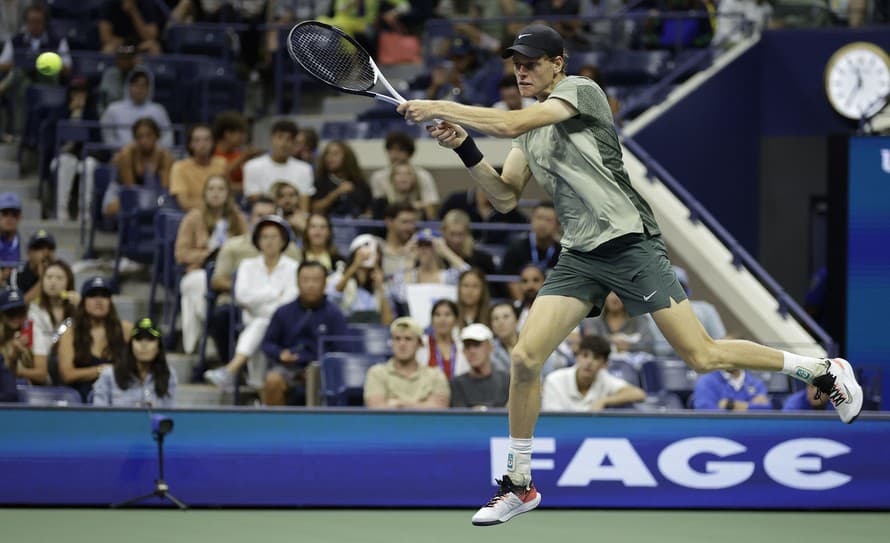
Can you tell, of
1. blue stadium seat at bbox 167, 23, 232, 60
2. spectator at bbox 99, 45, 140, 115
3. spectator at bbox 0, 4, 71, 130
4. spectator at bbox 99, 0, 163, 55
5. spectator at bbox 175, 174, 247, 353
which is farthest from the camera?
blue stadium seat at bbox 167, 23, 232, 60

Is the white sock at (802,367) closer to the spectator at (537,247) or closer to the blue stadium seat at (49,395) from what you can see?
the spectator at (537,247)

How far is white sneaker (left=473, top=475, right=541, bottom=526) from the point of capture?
6746 millimetres

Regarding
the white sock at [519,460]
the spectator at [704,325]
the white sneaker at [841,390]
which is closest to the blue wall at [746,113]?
the spectator at [704,325]

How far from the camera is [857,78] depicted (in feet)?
45.9

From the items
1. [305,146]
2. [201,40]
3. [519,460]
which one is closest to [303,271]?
[305,146]

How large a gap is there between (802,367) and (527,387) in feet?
4.10

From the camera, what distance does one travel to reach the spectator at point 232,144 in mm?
13211

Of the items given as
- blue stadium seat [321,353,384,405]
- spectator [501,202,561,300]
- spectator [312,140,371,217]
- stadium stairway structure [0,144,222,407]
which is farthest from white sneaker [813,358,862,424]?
spectator [312,140,371,217]

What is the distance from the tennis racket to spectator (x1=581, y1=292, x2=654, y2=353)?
4.35 metres

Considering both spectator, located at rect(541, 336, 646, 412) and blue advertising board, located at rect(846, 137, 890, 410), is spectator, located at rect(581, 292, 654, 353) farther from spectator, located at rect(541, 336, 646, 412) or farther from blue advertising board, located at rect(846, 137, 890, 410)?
blue advertising board, located at rect(846, 137, 890, 410)

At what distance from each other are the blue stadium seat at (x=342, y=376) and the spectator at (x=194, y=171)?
2.80m

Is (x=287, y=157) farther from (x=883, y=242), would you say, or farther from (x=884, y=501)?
(x=884, y=501)

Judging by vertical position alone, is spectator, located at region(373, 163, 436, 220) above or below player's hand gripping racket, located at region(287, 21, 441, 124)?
below

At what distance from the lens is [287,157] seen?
1283 centimetres
